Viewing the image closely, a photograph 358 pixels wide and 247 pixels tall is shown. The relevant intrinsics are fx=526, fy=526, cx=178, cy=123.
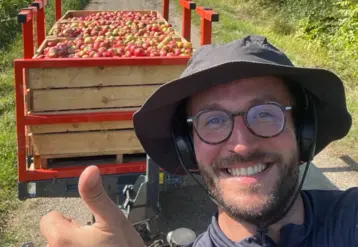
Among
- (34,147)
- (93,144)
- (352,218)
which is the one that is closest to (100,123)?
(93,144)

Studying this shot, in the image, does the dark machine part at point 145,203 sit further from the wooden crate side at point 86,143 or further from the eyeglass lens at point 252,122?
the eyeglass lens at point 252,122

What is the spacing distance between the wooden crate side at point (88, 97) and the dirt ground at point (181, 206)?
1180 millimetres

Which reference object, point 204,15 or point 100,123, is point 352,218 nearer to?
point 100,123

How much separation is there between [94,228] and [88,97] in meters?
2.63

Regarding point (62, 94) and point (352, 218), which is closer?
point (352, 218)

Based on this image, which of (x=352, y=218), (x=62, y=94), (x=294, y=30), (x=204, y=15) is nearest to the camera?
(x=352, y=218)

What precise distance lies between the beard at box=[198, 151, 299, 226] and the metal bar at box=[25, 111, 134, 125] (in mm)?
2143

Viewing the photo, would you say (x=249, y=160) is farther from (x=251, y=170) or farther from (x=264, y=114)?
(x=264, y=114)

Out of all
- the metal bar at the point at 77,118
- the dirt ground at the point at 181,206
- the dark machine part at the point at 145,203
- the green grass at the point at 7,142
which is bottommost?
the dirt ground at the point at 181,206

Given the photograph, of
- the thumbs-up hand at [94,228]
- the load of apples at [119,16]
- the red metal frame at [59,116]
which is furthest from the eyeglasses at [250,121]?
the load of apples at [119,16]

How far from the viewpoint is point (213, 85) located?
1.73 m

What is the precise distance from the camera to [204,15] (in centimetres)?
427

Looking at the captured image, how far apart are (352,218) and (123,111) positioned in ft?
7.96

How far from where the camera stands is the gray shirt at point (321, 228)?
1.63m
